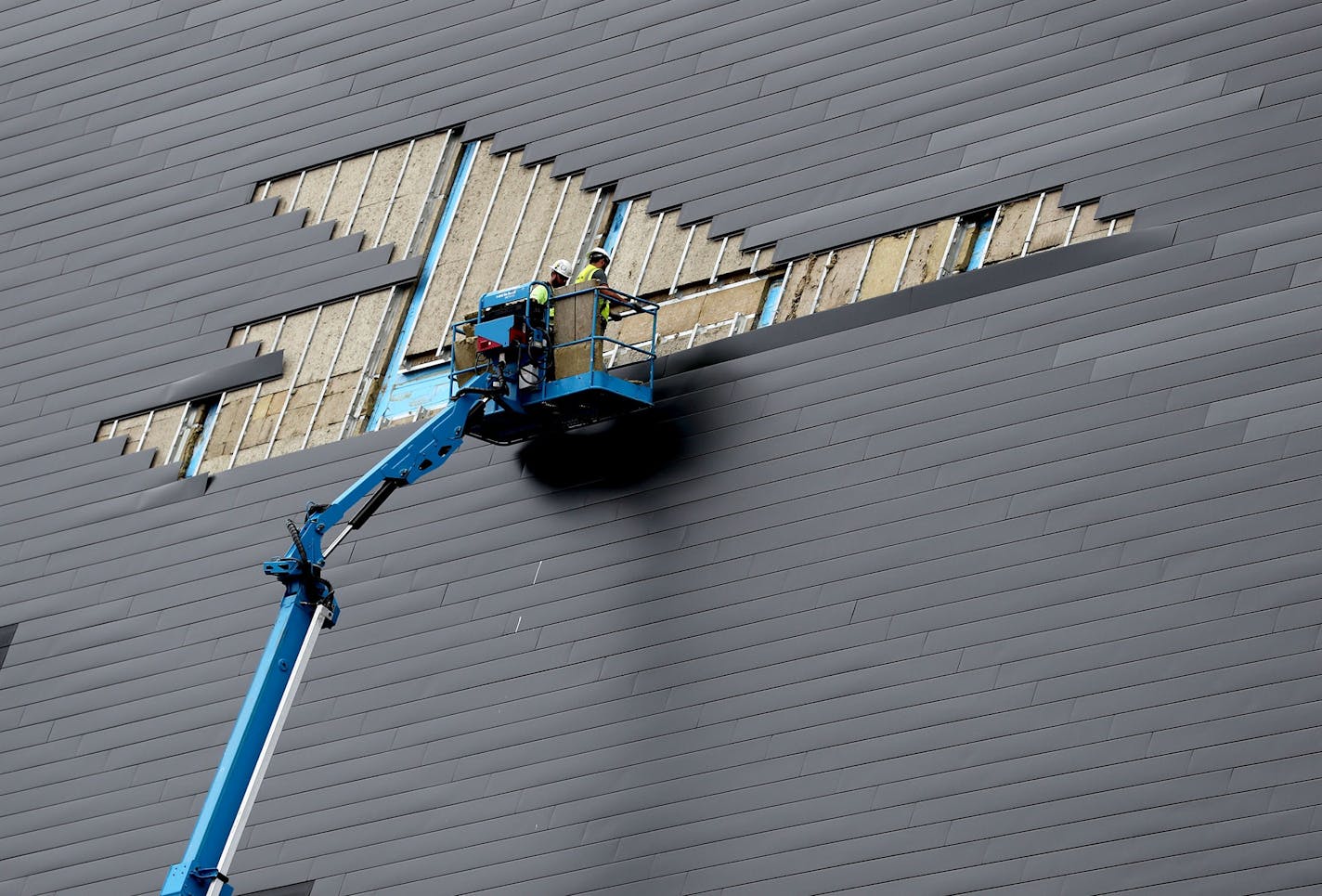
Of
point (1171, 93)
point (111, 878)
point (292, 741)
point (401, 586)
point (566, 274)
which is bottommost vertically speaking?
point (111, 878)

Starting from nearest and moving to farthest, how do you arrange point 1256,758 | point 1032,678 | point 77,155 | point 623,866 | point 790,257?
point 1256,758, point 1032,678, point 623,866, point 790,257, point 77,155

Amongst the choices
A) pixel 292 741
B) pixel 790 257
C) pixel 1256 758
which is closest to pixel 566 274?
pixel 790 257

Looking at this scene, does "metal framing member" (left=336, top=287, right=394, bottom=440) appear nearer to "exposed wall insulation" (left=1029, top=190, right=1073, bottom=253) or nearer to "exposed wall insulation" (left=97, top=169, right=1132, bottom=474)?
"exposed wall insulation" (left=97, top=169, right=1132, bottom=474)

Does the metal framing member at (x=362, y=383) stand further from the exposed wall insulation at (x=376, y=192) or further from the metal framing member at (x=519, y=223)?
the metal framing member at (x=519, y=223)

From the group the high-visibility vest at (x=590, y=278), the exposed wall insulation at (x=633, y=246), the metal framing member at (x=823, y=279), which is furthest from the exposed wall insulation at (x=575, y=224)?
the metal framing member at (x=823, y=279)

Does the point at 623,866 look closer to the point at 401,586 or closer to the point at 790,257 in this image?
the point at 401,586

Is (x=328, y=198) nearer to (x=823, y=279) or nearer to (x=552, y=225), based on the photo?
(x=552, y=225)
